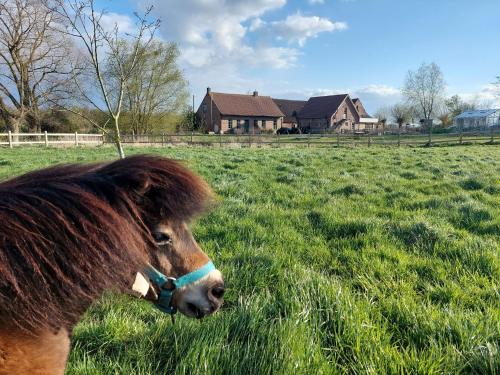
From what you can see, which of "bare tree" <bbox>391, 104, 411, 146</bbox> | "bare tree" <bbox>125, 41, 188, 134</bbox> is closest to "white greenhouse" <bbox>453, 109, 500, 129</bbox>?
"bare tree" <bbox>391, 104, 411, 146</bbox>

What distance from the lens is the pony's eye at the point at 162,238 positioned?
157cm

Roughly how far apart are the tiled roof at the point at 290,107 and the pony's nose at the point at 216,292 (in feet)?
232

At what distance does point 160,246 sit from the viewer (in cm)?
159

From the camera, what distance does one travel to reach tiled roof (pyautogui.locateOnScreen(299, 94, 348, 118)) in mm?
64250

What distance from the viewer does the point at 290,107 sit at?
74.0 meters

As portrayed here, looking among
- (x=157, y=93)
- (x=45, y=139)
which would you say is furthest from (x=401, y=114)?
(x=45, y=139)

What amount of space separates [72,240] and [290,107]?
247ft

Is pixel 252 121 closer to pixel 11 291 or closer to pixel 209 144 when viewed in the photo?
pixel 209 144

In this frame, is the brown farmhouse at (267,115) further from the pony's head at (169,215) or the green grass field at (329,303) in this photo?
the pony's head at (169,215)

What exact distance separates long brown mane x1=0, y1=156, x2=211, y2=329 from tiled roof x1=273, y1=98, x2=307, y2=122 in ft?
233

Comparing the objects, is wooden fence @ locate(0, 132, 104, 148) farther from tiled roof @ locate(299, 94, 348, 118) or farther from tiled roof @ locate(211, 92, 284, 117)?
tiled roof @ locate(299, 94, 348, 118)

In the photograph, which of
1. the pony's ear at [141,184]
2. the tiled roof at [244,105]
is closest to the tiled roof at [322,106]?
the tiled roof at [244,105]

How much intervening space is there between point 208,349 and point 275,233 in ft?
8.14

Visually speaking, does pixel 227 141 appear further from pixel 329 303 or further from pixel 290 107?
pixel 290 107
